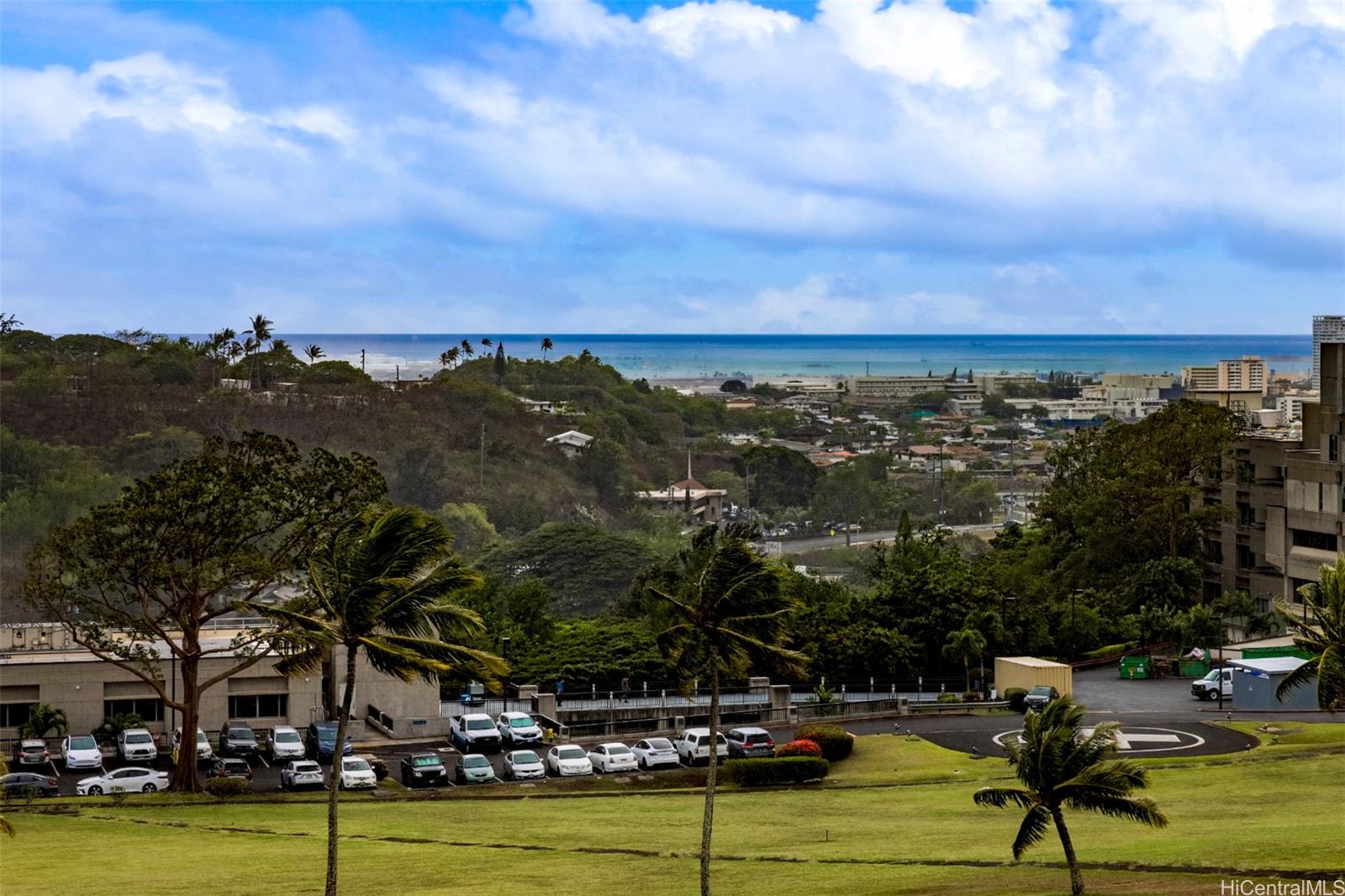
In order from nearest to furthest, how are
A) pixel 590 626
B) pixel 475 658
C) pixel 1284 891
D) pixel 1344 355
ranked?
1. pixel 1284 891
2. pixel 475 658
3. pixel 590 626
4. pixel 1344 355

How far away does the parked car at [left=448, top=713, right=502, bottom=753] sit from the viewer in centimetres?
4606

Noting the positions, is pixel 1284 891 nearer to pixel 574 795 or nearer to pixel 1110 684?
pixel 574 795

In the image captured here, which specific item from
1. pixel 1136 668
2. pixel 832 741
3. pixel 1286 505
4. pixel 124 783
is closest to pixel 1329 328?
pixel 1286 505

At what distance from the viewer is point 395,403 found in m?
179

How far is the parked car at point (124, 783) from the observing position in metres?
40.2

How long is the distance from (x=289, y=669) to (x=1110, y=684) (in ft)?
131

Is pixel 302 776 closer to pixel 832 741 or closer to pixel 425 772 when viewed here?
pixel 425 772

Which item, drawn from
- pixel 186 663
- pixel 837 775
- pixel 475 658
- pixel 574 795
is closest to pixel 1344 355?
pixel 837 775

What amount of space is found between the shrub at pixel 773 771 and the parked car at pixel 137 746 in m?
17.7

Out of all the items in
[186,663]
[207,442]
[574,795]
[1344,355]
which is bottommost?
[574,795]

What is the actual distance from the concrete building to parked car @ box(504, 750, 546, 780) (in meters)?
7.98

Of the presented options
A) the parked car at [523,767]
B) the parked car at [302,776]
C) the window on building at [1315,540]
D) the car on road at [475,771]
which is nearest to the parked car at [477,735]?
the parked car at [523,767]

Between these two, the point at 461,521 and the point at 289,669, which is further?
the point at 461,521

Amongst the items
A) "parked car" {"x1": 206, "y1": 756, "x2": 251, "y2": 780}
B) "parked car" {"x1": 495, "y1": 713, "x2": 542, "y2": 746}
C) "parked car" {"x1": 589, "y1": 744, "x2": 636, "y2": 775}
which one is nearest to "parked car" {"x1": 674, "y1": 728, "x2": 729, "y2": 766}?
"parked car" {"x1": 589, "y1": 744, "x2": 636, "y2": 775}
